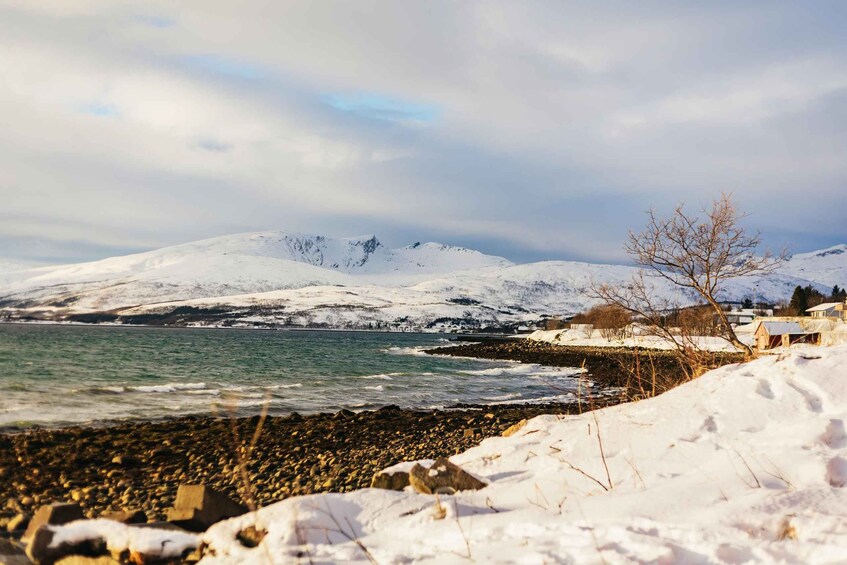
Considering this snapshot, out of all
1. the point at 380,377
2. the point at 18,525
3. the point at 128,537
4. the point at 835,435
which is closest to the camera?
the point at 128,537

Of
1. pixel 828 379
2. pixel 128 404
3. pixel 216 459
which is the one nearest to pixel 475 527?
pixel 828 379

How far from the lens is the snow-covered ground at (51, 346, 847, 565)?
3689 millimetres

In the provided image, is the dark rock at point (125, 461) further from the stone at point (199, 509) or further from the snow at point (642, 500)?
the snow at point (642, 500)

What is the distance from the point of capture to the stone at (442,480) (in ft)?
18.6

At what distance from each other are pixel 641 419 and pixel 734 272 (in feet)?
22.8

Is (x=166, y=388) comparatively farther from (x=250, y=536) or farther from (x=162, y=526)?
(x=250, y=536)

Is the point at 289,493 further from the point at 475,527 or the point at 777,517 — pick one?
the point at 777,517

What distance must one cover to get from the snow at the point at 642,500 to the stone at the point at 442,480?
21cm

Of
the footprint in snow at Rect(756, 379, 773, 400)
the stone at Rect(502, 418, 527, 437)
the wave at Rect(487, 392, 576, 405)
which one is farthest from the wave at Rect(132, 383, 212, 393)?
the footprint in snow at Rect(756, 379, 773, 400)

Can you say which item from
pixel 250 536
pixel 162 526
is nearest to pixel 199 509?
pixel 162 526

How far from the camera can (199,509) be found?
520 cm

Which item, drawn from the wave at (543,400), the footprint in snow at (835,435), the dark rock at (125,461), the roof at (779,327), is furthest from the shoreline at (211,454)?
the roof at (779,327)

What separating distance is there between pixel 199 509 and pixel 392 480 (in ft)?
6.52

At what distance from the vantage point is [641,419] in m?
7.01
